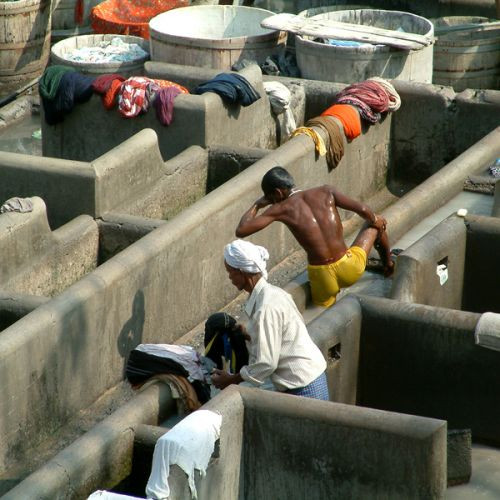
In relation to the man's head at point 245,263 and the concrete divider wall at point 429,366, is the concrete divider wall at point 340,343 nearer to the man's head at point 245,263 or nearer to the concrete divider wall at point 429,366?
the concrete divider wall at point 429,366

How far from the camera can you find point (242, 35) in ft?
55.4

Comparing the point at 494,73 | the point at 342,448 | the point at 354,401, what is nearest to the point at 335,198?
the point at 354,401

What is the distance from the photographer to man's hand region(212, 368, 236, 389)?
28.1ft

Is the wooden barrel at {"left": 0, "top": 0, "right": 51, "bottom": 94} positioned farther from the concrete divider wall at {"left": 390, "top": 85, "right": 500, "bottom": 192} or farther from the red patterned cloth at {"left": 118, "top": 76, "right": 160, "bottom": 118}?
the concrete divider wall at {"left": 390, "top": 85, "right": 500, "bottom": 192}

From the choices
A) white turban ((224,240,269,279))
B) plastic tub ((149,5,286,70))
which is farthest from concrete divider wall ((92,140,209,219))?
white turban ((224,240,269,279))

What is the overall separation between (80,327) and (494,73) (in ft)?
30.9

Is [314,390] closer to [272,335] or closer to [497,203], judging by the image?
[272,335]

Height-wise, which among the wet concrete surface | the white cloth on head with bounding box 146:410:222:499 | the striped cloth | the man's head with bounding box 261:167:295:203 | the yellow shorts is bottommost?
the wet concrete surface

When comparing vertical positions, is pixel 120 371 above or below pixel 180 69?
below

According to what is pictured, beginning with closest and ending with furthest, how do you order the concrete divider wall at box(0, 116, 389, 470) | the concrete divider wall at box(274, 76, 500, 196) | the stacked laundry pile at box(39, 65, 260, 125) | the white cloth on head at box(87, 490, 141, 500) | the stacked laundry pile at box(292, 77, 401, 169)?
the white cloth on head at box(87, 490, 141, 500), the concrete divider wall at box(0, 116, 389, 470), the stacked laundry pile at box(292, 77, 401, 169), the stacked laundry pile at box(39, 65, 260, 125), the concrete divider wall at box(274, 76, 500, 196)

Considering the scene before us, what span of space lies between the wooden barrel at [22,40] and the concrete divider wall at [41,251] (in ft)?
22.9

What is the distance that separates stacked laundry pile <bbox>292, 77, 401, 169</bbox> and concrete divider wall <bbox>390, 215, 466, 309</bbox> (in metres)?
2.81

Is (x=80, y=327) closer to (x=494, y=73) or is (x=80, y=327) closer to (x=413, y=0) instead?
(x=494, y=73)

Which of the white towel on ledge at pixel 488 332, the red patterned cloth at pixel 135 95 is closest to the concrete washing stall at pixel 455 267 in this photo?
the white towel on ledge at pixel 488 332
